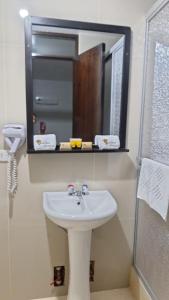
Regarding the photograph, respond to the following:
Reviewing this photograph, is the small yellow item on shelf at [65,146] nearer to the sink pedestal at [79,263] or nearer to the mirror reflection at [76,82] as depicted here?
the mirror reflection at [76,82]

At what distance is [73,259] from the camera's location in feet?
5.09

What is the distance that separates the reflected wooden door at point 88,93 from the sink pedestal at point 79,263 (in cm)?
64

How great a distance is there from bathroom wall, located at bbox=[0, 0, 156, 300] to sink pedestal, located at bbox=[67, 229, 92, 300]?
20 centimetres

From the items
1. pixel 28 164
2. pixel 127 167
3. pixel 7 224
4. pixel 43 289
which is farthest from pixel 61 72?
pixel 43 289

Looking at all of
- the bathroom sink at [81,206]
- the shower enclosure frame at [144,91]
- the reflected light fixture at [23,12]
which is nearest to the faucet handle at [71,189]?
the bathroom sink at [81,206]

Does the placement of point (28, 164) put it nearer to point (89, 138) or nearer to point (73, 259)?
point (89, 138)

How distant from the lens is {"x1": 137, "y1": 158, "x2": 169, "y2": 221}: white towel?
130 cm

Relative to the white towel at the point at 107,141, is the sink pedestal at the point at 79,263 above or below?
below

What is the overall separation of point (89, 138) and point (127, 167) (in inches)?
14.5

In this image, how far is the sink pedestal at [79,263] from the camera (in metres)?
1.49

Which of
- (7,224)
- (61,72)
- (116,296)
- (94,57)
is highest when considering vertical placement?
(94,57)

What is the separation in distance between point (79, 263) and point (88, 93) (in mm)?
1129

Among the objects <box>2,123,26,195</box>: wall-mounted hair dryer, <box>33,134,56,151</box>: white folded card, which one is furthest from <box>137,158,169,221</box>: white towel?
<box>2,123,26,195</box>: wall-mounted hair dryer

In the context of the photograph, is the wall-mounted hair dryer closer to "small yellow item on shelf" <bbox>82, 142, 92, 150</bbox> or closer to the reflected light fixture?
"small yellow item on shelf" <bbox>82, 142, 92, 150</bbox>
